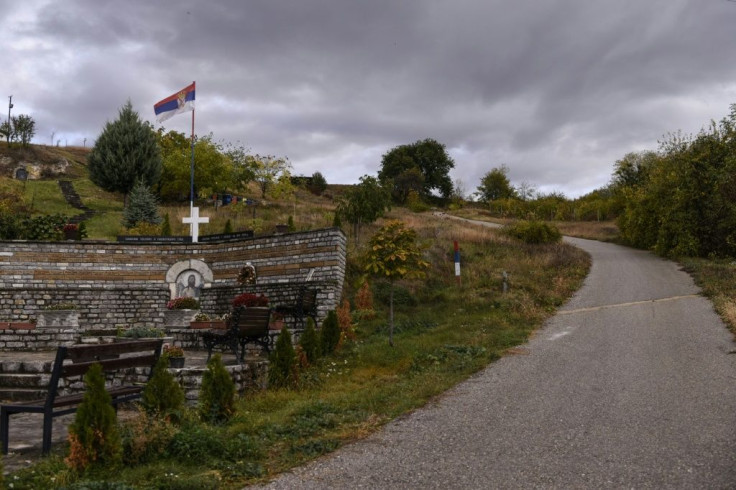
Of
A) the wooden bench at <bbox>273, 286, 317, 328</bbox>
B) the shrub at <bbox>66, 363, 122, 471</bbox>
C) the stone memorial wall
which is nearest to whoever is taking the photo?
the shrub at <bbox>66, 363, 122, 471</bbox>

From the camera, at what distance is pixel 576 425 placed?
6.78 meters

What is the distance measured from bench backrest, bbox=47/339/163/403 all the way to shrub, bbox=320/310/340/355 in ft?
15.9

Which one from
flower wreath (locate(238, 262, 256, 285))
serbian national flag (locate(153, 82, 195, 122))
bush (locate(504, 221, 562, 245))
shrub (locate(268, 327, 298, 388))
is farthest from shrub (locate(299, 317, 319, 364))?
bush (locate(504, 221, 562, 245))

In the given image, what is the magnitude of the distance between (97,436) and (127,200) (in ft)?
98.1

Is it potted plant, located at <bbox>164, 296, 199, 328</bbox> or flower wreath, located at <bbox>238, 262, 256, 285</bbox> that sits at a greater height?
flower wreath, located at <bbox>238, 262, 256, 285</bbox>

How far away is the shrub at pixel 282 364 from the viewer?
28.9ft

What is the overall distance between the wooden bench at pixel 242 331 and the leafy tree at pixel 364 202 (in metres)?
11.9

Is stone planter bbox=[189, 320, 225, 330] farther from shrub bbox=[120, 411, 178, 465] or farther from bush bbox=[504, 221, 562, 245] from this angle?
Result: bush bbox=[504, 221, 562, 245]

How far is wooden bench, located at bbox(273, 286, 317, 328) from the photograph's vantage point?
1359cm

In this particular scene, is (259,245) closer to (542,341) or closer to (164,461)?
(542,341)

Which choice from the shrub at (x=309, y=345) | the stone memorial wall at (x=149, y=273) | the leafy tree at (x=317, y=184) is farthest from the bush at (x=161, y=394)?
the leafy tree at (x=317, y=184)

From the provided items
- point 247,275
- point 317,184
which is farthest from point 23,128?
point 247,275

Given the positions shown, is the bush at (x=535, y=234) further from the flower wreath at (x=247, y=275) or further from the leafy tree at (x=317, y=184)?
the leafy tree at (x=317, y=184)

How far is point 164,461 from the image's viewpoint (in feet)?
17.7
